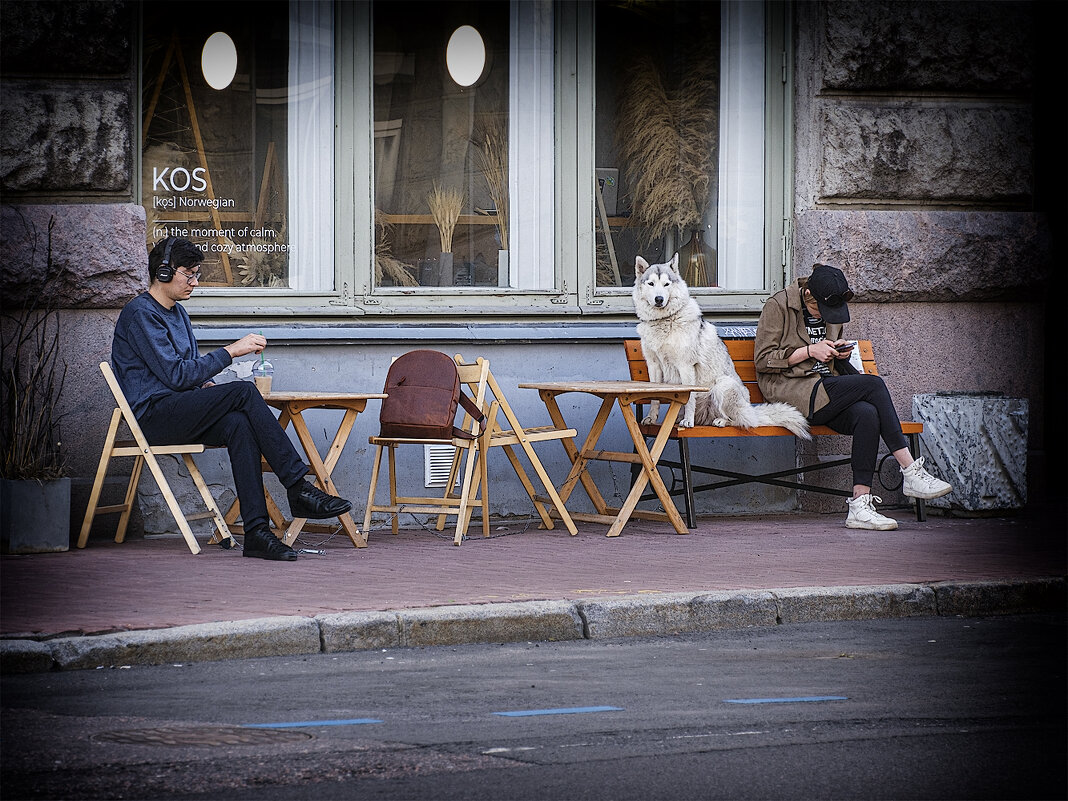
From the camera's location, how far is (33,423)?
7.72 metres

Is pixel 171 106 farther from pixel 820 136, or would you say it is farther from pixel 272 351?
pixel 820 136

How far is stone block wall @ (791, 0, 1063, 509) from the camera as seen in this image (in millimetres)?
9289

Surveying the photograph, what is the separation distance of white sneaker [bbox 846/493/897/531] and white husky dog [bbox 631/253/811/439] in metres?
0.51

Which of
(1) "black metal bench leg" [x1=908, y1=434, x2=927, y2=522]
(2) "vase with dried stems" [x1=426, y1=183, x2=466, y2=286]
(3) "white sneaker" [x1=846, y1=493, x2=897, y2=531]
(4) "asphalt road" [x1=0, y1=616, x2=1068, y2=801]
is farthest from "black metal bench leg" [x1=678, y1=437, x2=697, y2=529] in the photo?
(4) "asphalt road" [x1=0, y1=616, x2=1068, y2=801]

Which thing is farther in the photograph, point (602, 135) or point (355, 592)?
point (602, 135)

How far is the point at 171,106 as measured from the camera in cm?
909

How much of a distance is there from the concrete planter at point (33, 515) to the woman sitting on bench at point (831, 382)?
4354 mm

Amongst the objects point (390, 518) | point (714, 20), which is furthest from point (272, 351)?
point (714, 20)

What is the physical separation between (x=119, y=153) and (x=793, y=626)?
4976mm

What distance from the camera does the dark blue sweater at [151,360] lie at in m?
7.42

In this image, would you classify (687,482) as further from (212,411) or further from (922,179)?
(212,411)

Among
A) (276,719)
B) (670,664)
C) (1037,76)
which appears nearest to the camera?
(276,719)

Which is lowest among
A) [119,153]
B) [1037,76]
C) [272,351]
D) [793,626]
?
[793,626]

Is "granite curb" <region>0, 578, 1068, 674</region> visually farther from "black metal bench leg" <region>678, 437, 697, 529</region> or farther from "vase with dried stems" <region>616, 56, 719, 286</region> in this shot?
"vase with dried stems" <region>616, 56, 719, 286</region>
